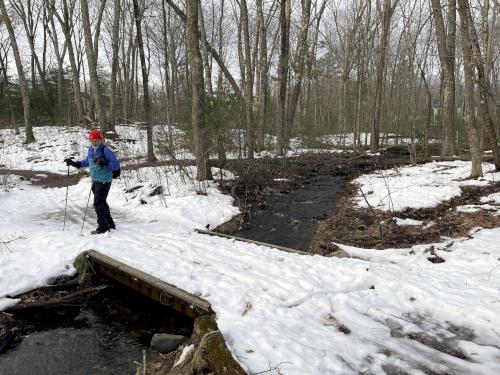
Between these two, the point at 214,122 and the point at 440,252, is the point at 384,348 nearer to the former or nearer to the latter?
the point at 440,252

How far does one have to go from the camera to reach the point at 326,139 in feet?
91.1

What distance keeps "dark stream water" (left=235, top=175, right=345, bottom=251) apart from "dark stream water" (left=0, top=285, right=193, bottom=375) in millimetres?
3470

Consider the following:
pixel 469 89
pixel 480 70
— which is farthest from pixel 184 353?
pixel 480 70

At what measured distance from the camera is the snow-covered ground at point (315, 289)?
3.40 m

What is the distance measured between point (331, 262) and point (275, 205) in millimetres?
5557

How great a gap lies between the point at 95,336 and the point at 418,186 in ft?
30.9

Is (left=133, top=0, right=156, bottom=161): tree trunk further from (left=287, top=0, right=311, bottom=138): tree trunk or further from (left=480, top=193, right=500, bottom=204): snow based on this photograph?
(left=480, top=193, right=500, bottom=204): snow

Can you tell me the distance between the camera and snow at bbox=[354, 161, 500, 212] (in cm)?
921

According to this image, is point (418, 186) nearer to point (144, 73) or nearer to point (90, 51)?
point (144, 73)

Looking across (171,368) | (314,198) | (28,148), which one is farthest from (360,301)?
(28,148)

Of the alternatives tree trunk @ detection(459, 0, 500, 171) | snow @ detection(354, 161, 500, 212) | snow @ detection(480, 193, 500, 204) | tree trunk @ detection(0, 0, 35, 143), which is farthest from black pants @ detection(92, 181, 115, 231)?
tree trunk @ detection(0, 0, 35, 143)

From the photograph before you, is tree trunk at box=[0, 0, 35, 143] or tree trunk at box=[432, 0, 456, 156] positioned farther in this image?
tree trunk at box=[0, 0, 35, 143]

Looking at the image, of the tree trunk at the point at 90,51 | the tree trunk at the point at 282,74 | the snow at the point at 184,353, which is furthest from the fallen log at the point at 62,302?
the tree trunk at the point at 90,51

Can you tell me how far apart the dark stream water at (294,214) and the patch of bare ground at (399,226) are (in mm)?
448
